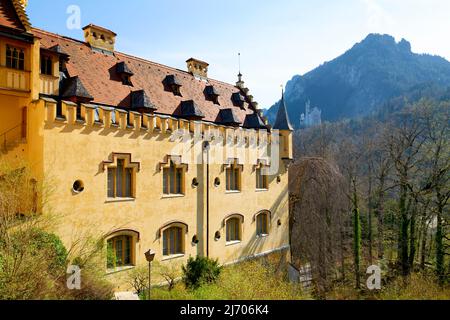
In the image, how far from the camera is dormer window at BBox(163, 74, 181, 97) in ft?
65.6

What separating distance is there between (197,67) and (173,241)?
12899 millimetres

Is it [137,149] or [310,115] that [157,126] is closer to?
[137,149]

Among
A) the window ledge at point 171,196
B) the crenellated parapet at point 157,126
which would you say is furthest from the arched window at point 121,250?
the crenellated parapet at point 157,126

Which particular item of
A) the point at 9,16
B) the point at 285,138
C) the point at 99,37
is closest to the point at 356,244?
the point at 285,138

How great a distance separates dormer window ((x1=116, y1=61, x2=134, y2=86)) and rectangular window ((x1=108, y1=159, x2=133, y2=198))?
205 inches

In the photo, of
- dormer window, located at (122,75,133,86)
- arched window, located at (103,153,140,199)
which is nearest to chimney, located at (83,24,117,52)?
dormer window, located at (122,75,133,86)

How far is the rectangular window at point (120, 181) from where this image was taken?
14.3m

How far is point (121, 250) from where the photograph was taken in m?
14.6

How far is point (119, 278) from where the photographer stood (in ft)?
45.6

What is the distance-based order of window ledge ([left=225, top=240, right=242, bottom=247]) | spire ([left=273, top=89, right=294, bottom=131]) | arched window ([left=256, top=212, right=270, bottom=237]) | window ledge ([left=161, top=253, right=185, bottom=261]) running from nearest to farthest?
window ledge ([left=161, top=253, right=185, bottom=261]), window ledge ([left=225, top=240, right=242, bottom=247]), arched window ([left=256, top=212, right=270, bottom=237]), spire ([left=273, top=89, right=294, bottom=131])

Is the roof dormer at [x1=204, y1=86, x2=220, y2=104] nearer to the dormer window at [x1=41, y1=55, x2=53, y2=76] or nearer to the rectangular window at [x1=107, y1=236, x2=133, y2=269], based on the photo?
the dormer window at [x1=41, y1=55, x2=53, y2=76]

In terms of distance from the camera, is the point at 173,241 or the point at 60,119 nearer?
the point at 60,119

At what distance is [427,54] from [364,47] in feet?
97.4

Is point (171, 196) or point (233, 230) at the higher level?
point (171, 196)
